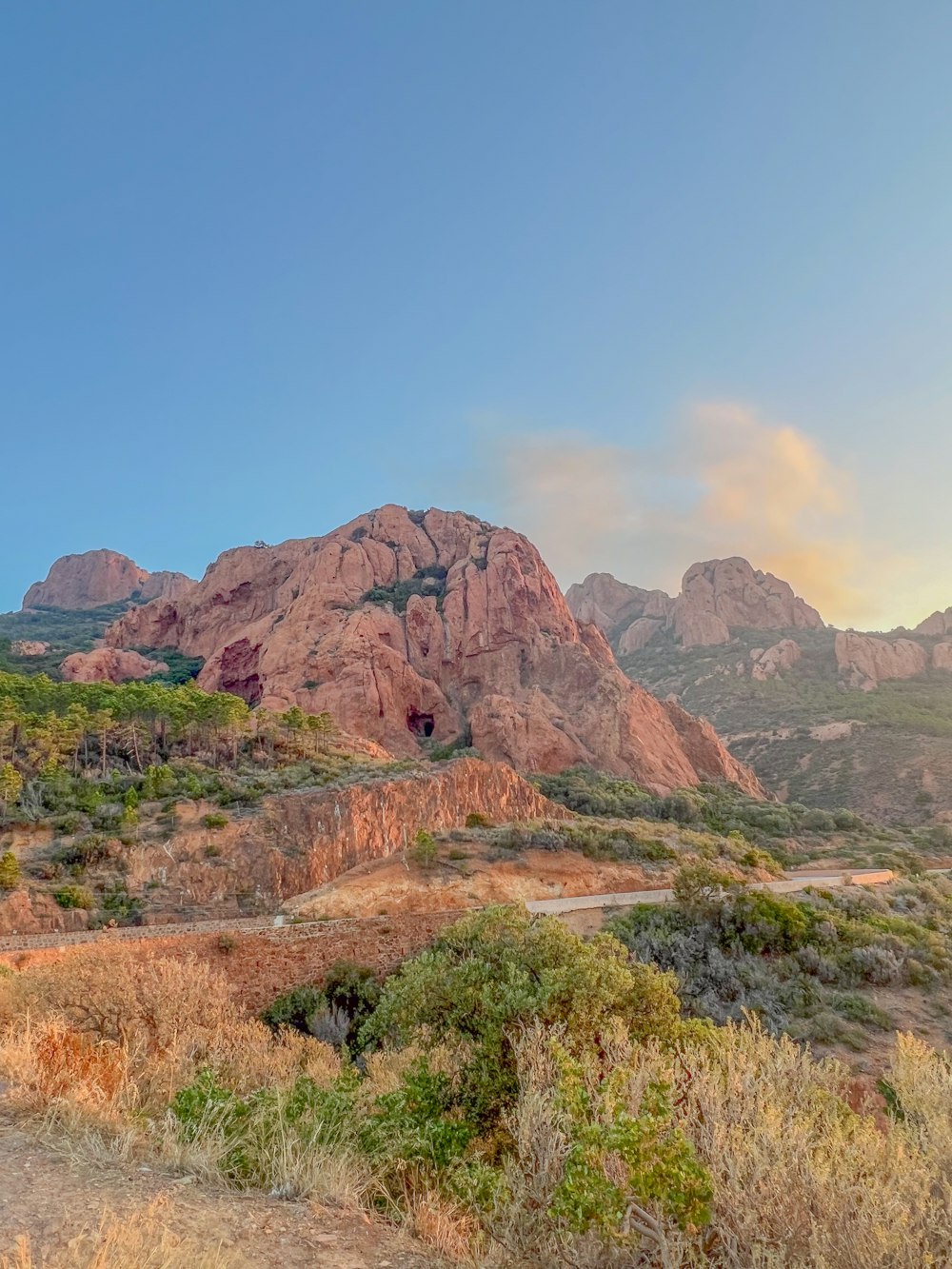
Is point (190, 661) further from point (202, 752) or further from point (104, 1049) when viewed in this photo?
point (104, 1049)

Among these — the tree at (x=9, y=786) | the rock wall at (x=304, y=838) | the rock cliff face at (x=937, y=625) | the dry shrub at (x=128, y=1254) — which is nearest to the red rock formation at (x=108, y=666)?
the tree at (x=9, y=786)

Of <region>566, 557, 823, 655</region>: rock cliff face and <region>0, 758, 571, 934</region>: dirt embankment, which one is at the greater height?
<region>566, 557, 823, 655</region>: rock cliff face

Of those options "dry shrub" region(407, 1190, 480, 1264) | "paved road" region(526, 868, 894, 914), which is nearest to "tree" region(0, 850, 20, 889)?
"paved road" region(526, 868, 894, 914)

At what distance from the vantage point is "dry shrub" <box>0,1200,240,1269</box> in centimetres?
370

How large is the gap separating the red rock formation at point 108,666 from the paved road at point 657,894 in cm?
5786

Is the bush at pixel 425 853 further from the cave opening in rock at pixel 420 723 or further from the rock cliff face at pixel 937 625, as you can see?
the rock cliff face at pixel 937 625

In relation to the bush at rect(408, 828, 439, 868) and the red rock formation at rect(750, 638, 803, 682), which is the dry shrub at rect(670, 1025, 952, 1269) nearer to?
the bush at rect(408, 828, 439, 868)

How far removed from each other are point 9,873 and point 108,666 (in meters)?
55.1

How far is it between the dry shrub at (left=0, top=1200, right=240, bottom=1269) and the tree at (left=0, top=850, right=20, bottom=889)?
24.6m

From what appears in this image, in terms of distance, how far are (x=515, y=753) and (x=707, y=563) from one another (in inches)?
3512

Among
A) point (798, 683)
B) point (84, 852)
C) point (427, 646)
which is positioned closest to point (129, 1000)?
point (84, 852)

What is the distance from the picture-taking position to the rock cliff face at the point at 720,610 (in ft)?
401

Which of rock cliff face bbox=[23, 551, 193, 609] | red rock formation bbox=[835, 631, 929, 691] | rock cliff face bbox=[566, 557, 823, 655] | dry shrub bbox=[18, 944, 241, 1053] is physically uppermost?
rock cliff face bbox=[23, 551, 193, 609]

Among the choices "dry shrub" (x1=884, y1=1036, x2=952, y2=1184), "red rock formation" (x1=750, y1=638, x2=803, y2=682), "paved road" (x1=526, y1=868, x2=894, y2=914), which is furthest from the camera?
"red rock formation" (x1=750, y1=638, x2=803, y2=682)
